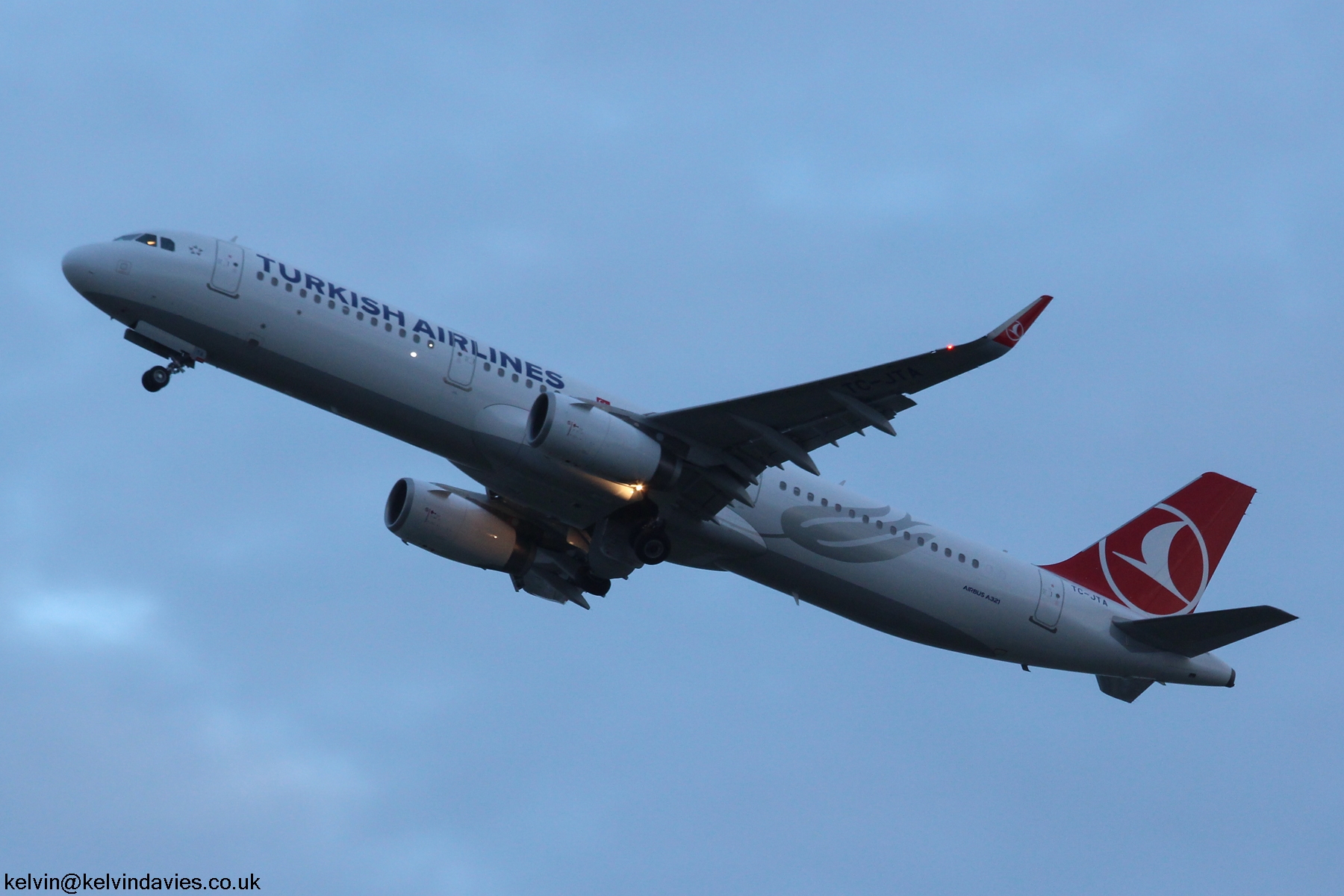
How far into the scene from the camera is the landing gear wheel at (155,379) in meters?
32.3

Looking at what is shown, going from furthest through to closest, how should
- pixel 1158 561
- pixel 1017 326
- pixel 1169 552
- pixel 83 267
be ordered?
pixel 1169 552 < pixel 1158 561 < pixel 83 267 < pixel 1017 326

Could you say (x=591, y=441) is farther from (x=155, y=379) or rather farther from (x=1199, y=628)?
(x=1199, y=628)

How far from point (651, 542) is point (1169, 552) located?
14906 mm

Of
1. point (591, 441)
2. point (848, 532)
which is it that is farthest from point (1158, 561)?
point (591, 441)

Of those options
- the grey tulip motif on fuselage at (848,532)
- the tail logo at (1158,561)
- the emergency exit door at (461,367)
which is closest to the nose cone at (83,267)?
the emergency exit door at (461,367)

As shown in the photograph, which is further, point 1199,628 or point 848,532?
point 1199,628

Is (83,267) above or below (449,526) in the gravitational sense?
above

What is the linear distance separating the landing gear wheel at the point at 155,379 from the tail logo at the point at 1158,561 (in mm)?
23190

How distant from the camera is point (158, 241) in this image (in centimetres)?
3259

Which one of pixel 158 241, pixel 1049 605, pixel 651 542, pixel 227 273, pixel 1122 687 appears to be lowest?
pixel 1122 687

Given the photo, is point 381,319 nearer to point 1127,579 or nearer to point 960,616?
point 960,616

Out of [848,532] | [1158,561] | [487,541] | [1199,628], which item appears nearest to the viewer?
[848,532]

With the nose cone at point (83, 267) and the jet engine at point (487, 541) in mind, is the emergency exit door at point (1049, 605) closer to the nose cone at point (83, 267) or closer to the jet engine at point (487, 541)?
the jet engine at point (487, 541)

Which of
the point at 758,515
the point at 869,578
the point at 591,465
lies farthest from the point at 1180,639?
the point at 591,465
